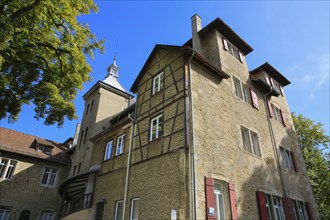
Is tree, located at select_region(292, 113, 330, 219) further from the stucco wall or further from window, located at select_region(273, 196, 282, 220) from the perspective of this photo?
the stucco wall

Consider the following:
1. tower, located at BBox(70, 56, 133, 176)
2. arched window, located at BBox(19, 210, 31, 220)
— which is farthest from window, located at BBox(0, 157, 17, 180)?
tower, located at BBox(70, 56, 133, 176)

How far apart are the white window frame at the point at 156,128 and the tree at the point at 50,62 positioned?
4413mm

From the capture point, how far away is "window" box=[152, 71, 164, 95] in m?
11.9

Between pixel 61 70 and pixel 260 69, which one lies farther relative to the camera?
pixel 260 69

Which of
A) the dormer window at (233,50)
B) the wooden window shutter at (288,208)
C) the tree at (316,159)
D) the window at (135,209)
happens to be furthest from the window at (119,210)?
the tree at (316,159)

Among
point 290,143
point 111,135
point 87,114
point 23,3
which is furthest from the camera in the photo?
point 87,114

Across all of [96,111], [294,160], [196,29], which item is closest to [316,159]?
[294,160]

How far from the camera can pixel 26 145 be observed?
19734 millimetres

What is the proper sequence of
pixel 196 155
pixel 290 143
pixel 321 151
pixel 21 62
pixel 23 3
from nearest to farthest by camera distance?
pixel 196 155 → pixel 23 3 → pixel 21 62 → pixel 290 143 → pixel 321 151

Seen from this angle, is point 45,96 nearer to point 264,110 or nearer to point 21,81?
point 21,81

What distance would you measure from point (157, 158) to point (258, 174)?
4.99m

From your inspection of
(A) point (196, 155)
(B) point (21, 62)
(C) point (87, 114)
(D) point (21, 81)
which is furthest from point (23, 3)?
(C) point (87, 114)

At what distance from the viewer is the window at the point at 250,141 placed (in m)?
11.5

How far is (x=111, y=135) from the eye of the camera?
14.2 meters
